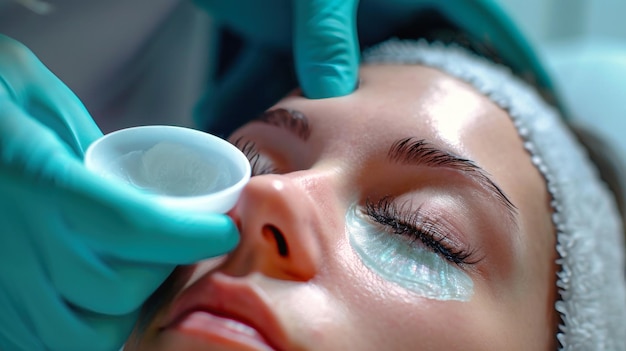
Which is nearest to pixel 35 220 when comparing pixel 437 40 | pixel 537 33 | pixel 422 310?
pixel 422 310

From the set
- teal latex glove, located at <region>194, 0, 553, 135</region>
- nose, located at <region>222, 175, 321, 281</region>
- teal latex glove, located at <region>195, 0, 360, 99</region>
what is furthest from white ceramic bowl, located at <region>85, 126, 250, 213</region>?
teal latex glove, located at <region>194, 0, 553, 135</region>

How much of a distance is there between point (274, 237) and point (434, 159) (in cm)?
23

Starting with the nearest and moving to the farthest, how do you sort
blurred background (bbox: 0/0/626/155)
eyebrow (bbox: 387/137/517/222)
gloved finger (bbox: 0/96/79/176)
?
gloved finger (bbox: 0/96/79/176), eyebrow (bbox: 387/137/517/222), blurred background (bbox: 0/0/626/155)

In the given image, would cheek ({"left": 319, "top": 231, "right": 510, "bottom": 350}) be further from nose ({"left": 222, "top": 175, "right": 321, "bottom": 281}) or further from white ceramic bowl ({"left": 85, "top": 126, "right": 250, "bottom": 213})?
white ceramic bowl ({"left": 85, "top": 126, "right": 250, "bottom": 213})

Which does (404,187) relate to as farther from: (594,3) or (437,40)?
(594,3)

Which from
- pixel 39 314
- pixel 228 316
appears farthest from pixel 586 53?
pixel 39 314

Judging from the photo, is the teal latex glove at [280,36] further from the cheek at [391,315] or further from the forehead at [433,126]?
the cheek at [391,315]

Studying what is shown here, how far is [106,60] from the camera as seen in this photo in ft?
3.51

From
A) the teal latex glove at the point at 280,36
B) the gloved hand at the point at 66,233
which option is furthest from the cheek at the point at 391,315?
the teal latex glove at the point at 280,36

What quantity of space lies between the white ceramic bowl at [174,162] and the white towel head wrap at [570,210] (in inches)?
17.2

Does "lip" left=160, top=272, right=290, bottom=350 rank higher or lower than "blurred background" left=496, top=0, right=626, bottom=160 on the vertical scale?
lower

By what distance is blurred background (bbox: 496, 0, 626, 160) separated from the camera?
54.6 inches

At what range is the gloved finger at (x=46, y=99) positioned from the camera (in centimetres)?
64

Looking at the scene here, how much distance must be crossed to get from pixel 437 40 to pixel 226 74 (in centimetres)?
42
